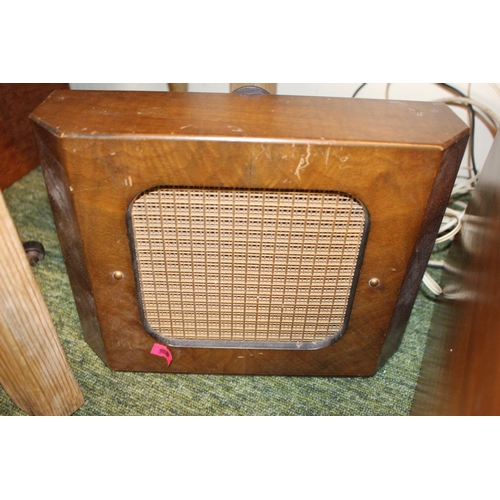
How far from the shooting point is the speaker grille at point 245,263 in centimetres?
62

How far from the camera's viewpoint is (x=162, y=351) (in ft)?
2.65

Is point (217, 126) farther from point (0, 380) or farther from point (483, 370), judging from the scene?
point (0, 380)

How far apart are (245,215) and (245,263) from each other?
84mm

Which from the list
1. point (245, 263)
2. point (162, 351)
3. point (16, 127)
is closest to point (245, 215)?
point (245, 263)

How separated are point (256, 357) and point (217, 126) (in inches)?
16.3

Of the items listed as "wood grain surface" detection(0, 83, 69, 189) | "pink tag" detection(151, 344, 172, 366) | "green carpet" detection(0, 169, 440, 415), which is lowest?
"green carpet" detection(0, 169, 440, 415)

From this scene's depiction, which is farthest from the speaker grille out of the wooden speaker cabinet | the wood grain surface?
the wood grain surface

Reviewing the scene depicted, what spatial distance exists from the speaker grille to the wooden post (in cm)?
14

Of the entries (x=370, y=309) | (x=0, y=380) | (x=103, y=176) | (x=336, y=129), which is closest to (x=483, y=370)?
(x=370, y=309)

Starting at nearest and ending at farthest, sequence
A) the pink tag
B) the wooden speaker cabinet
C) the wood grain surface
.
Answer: the wooden speaker cabinet
the pink tag
the wood grain surface

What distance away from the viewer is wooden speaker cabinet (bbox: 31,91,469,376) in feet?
1.84

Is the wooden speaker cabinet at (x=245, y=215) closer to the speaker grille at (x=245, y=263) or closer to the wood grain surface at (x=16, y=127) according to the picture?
the speaker grille at (x=245, y=263)

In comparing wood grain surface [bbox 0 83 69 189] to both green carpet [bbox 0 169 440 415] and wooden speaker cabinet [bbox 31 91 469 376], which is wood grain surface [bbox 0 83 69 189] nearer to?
green carpet [bbox 0 169 440 415]

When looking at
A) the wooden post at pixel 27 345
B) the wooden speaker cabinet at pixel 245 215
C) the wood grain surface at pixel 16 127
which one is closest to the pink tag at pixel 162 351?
the wooden speaker cabinet at pixel 245 215
